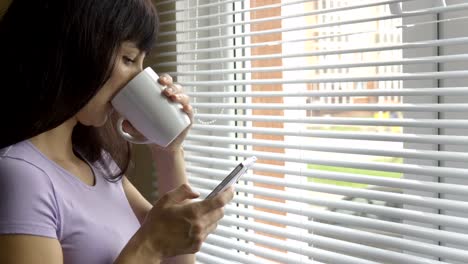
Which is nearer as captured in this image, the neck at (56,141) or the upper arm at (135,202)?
the neck at (56,141)

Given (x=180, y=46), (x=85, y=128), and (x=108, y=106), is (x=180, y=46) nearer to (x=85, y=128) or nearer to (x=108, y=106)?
(x=85, y=128)

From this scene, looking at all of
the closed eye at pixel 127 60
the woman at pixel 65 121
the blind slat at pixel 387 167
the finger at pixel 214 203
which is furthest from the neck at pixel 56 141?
the blind slat at pixel 387 167

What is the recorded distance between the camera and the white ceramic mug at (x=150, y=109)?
92cm

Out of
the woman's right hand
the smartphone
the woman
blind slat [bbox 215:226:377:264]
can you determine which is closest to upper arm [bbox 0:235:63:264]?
the woman

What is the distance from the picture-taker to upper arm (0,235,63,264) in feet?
2.63

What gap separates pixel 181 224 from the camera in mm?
852

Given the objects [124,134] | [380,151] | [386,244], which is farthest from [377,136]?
[124,134]

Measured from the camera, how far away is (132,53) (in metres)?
0.93

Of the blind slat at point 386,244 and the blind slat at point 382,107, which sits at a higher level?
the blind slat at point 382,107

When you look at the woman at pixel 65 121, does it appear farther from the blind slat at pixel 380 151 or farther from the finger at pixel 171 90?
the blind slat at pixel 380 151

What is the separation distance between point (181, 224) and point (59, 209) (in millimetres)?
197

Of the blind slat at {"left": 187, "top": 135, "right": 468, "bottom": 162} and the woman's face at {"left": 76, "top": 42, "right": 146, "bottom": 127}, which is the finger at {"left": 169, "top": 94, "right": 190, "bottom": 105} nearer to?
the woman's face at {"left": 76, "top": 42, "right": 146, "bottom": 127}

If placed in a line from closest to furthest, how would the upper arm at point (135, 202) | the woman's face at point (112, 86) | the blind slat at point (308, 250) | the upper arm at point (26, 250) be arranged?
the upper arm at point (26, 250) → the woman's face at point (112, 86) → the blind slat at point (308, 250) → the upper arm at point (135, 202)

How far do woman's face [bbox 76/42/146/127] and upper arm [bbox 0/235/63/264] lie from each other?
209 mm
